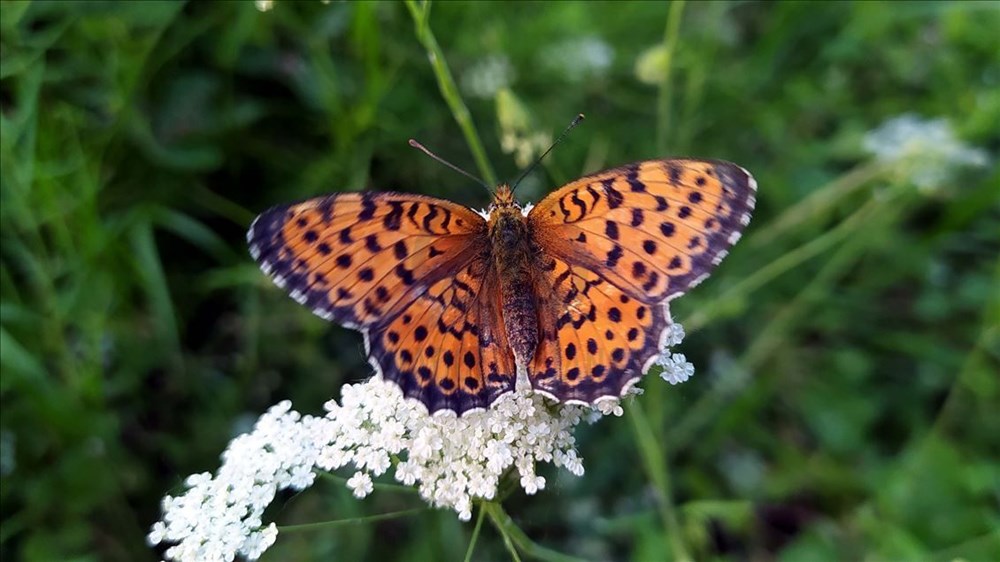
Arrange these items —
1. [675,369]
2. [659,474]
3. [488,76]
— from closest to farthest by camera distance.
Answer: [675,369], [659,474], [488,76]

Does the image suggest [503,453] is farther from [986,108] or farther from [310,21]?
[986,108]

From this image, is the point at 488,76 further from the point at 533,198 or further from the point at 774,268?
the point at 774,268

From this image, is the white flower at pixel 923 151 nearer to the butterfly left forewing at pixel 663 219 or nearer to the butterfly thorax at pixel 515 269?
the butterfly left forewing at pixel 663 219

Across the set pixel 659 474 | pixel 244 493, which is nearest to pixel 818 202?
pixel 659 474

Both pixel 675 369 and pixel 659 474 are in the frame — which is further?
pixel 659 474

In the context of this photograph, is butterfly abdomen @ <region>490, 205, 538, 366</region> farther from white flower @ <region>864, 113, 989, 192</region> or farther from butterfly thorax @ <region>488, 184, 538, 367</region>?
white flower @ <region>864, 113, 989, 192</region>

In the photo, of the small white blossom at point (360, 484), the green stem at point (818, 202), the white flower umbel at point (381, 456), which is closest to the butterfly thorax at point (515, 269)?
the white flower umbel at point (381, 456)

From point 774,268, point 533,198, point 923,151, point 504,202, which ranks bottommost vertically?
point 504,202
